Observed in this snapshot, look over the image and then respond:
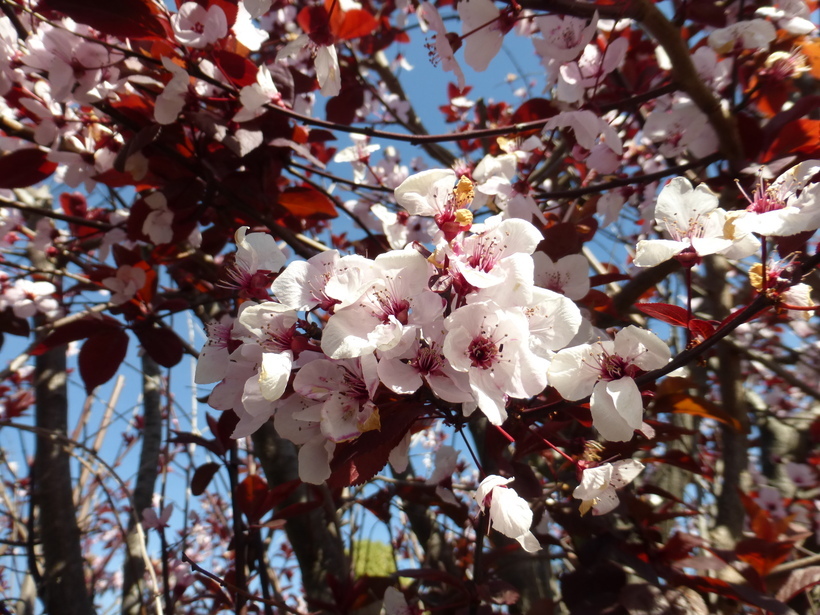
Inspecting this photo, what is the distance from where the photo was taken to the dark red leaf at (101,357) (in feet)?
4.05

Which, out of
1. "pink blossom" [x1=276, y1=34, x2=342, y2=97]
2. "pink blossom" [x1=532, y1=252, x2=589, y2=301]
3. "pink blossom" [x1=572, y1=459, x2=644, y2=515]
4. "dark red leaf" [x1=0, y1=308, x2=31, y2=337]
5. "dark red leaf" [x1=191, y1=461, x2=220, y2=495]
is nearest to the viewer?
"pink blossom" [x1=572, y1=459, x2=644, y2=515]

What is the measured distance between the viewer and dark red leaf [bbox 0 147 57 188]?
4.23ft

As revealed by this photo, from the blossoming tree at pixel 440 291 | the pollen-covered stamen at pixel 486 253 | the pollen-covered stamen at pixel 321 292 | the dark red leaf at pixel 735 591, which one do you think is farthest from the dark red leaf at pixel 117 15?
the dark red leaf at pixel 735 591

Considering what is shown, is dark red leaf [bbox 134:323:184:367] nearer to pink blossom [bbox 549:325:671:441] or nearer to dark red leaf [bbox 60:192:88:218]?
dark red leaf [bbox 60:192:88:218]

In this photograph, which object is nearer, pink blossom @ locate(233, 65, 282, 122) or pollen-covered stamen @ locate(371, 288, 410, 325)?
pollen-covered stamen @ locate(371, 288, 410, 325)

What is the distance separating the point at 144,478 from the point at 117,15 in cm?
150

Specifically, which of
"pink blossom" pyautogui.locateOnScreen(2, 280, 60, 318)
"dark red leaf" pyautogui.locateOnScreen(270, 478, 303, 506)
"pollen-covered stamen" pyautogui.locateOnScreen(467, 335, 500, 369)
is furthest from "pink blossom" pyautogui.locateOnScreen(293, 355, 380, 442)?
"pink blossom" pyautogui.locateOnScreen(2, 280, 60, 318)

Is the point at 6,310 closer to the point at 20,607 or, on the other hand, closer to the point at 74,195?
the point at 74,195

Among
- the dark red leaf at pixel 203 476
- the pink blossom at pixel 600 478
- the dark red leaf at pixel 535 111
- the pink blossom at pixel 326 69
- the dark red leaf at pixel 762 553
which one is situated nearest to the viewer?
the pink blossom at pixel 600 478

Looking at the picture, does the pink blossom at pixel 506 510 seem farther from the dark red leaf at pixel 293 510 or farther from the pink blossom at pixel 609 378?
the dark red leaf at pixel 293 510

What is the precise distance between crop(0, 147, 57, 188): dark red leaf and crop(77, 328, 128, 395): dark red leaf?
44 cm

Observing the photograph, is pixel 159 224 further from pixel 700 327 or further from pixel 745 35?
pixel 745 35

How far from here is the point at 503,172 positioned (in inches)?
44.1

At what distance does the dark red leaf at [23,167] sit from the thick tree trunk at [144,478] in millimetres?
744
